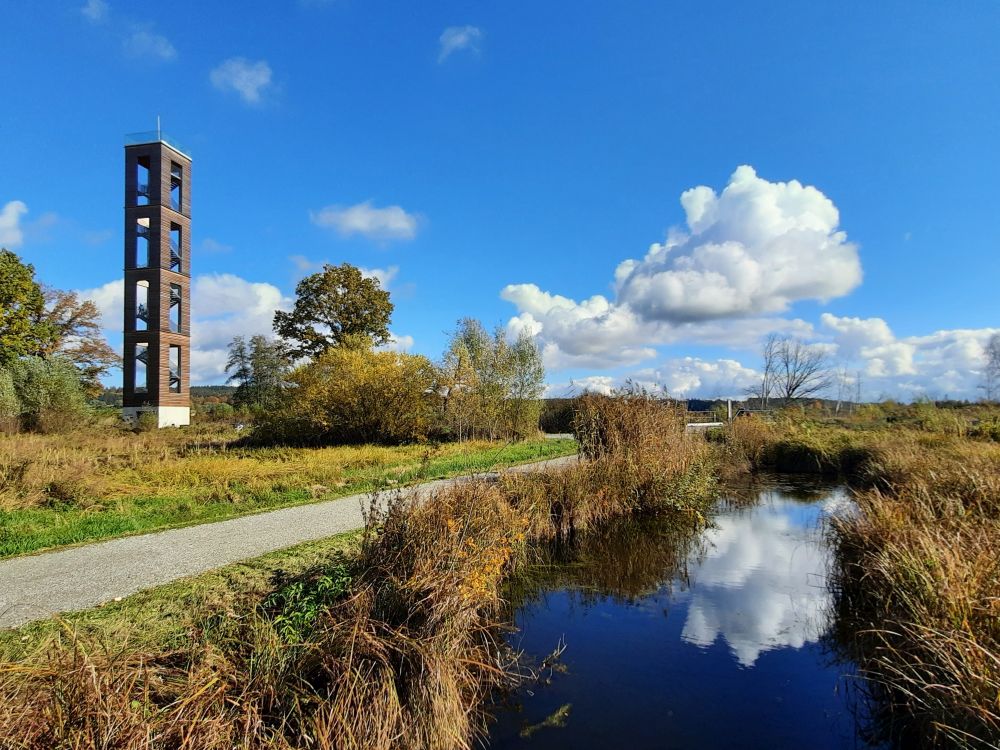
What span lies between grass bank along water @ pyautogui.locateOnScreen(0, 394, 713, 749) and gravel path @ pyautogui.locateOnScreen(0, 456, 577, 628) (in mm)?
1015

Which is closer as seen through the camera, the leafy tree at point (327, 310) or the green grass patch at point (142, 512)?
the green grass patch at point (142, 512)

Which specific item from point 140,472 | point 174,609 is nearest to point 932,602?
point 174,609

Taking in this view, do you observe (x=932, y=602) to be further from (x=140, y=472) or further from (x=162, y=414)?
(x=162, y=414)

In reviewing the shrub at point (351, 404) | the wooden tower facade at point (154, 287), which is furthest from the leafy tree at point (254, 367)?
the shrub at point (351, 404)

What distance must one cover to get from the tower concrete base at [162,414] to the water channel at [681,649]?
31.2m

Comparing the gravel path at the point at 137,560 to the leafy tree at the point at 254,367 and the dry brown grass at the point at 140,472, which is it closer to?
the dry brown grass at the point at 140,472

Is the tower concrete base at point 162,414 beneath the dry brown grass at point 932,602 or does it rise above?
above

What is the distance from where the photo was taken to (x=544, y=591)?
731 centimetres

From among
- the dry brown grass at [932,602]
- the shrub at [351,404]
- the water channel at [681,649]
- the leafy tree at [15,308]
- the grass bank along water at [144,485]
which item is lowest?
the water channel at [681,649]

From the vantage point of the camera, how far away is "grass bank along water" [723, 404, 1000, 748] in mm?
3486

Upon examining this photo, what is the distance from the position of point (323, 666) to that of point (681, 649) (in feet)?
13.1

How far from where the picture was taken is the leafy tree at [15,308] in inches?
1043

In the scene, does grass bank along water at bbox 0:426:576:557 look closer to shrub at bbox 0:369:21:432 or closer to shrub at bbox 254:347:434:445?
shrub at bbox 254:347:434:445

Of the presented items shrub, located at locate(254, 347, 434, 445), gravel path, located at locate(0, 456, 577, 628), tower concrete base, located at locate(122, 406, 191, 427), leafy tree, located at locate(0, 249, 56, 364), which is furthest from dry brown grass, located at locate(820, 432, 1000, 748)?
tower concrete base, located at locate(122, 406, 191, 427)
